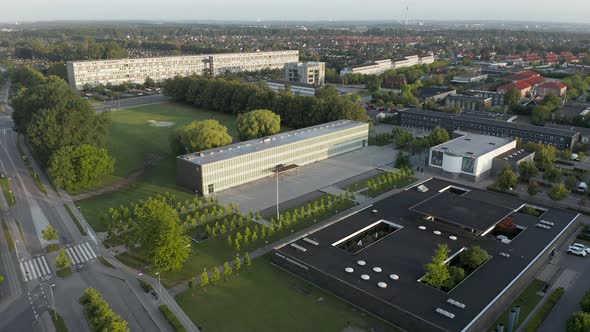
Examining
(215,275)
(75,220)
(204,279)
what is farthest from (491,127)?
(75,220)

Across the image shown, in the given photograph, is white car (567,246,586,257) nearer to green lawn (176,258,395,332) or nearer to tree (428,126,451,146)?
green lawn (176,258,395,332)

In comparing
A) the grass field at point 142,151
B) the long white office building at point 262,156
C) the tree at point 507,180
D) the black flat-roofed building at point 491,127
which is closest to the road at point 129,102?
the grass field at point 142,151

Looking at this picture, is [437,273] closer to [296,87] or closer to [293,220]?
[293,220]

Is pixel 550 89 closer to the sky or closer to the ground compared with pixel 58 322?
closer to the sky

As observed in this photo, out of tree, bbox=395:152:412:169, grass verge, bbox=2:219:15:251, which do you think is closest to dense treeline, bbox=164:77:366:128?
tree, bbox=395:152:412:169

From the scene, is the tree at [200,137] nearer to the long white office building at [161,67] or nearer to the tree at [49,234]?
the tree at [49,234]

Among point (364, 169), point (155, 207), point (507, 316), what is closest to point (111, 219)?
point (155, 207)
